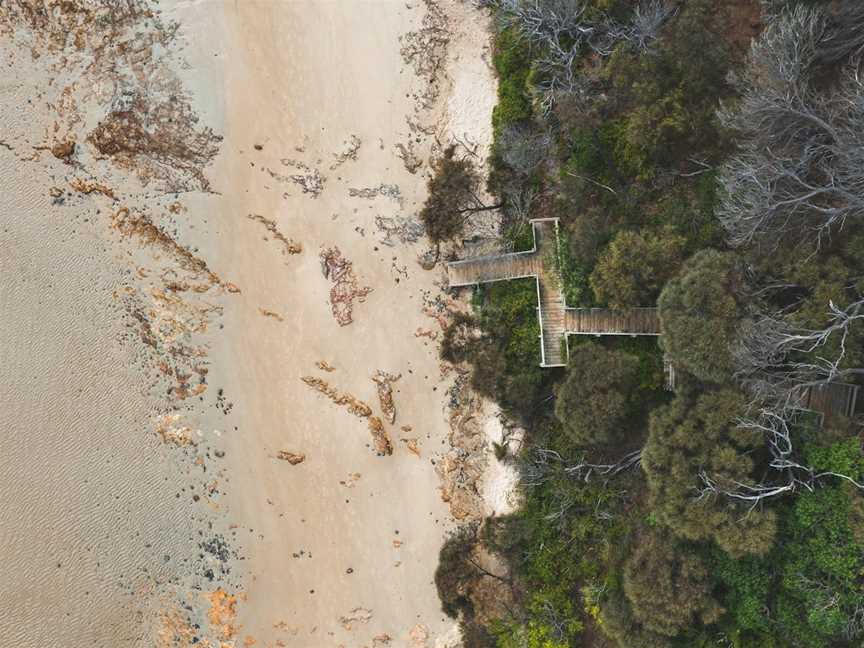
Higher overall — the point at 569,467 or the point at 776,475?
the point at 776,475

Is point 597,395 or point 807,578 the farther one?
point 597,395

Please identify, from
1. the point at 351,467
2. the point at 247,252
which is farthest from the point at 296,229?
the point at 351,467

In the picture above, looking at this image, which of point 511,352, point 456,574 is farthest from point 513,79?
point 456,574

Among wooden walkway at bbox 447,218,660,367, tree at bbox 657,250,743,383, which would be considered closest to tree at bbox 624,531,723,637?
tree at bbox 657,250,743,383

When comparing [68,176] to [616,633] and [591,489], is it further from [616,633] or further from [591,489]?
[616,633]

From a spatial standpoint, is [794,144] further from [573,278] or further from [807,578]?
[807,578]

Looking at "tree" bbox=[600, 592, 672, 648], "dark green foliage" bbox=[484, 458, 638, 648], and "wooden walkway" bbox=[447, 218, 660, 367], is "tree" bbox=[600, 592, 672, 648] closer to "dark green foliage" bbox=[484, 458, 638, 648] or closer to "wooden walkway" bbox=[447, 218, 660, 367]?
"dark green foliage" bbox=[484, 458, 638, 648]
